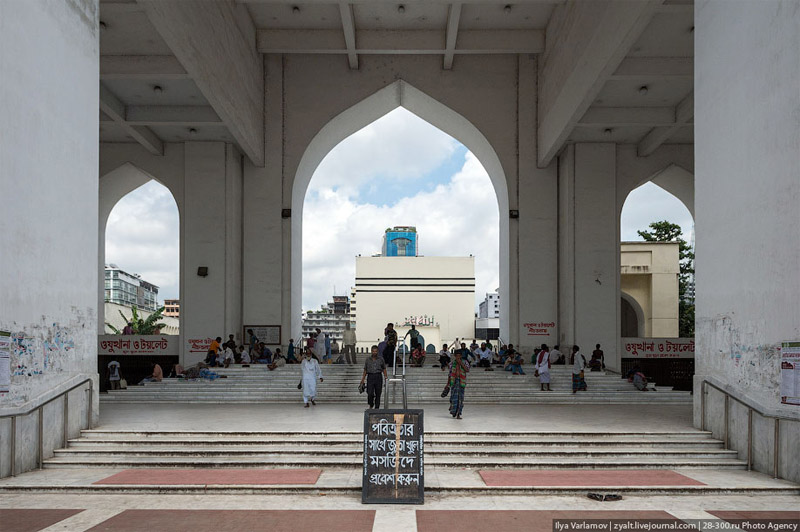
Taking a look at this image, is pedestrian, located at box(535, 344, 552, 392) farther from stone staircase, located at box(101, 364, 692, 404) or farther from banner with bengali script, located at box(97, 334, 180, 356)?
banner with bengali script, located at box(97, 334, 180, 356)

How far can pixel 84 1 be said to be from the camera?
33.9 feet

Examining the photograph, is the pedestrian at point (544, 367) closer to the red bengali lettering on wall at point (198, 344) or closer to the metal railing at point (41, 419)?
the metal railing at point (41, 419)

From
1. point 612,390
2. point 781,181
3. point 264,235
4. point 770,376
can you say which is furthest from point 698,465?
point 264,235

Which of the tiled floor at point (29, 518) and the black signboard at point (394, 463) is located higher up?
the black signboard at point (394, 463)

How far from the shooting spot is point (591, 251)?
20234mm

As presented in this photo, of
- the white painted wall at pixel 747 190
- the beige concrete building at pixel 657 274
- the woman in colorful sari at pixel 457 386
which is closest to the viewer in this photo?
the white painted wall at pixel 747 190

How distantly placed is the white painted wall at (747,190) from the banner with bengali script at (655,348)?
1151 cm

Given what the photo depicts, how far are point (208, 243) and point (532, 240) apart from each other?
9.58 metres

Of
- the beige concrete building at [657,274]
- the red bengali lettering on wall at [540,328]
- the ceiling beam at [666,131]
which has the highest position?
the ceiling beam at [666,131]

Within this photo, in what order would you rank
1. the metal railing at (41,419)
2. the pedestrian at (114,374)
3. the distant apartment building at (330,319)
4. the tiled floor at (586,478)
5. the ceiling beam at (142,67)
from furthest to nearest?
the distant apartment building at (330,319) < the pedestrian at (114,374) < the ceiling beam at (142,67) < the metal railing at (41,419) < the tiled floor at (586,478)

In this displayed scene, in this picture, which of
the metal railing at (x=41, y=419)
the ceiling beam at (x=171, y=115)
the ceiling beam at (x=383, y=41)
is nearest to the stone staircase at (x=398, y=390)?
the metal railing at (x=41, y=419)

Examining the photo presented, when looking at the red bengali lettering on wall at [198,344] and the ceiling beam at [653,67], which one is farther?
the red bengali lettering on wall at [198,344]

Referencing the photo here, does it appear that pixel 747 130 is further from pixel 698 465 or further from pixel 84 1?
pixel 84 1

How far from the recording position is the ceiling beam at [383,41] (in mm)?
20484
